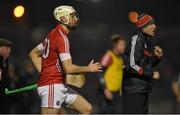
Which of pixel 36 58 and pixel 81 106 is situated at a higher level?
pixel 36 58

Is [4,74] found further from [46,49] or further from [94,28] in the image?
[94,28]

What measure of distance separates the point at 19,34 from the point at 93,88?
2170 millimetres

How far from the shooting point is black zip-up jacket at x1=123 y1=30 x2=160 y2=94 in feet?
38.2

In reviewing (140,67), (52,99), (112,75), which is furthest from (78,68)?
(112,75)

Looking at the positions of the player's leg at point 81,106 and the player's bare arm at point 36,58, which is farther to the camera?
the player's bare arm at point 36,58

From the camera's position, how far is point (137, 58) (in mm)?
11672

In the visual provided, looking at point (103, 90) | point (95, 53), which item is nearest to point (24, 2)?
point (95, 53)

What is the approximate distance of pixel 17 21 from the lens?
18.5 m

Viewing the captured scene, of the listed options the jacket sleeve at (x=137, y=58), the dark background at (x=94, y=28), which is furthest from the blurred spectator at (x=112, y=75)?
the jacket sleeve at (x=137, y=58)

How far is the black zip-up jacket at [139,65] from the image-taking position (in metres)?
11.7

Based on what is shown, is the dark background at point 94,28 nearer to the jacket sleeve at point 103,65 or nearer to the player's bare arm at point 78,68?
the jacket sleeve at point 103,65

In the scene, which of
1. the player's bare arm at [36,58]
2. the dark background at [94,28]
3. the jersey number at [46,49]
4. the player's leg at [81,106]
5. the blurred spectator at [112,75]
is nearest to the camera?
the player's leg at [81,106]

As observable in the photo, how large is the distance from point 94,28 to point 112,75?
258cm

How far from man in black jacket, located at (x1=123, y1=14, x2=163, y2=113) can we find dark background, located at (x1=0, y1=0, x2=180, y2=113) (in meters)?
6.53
